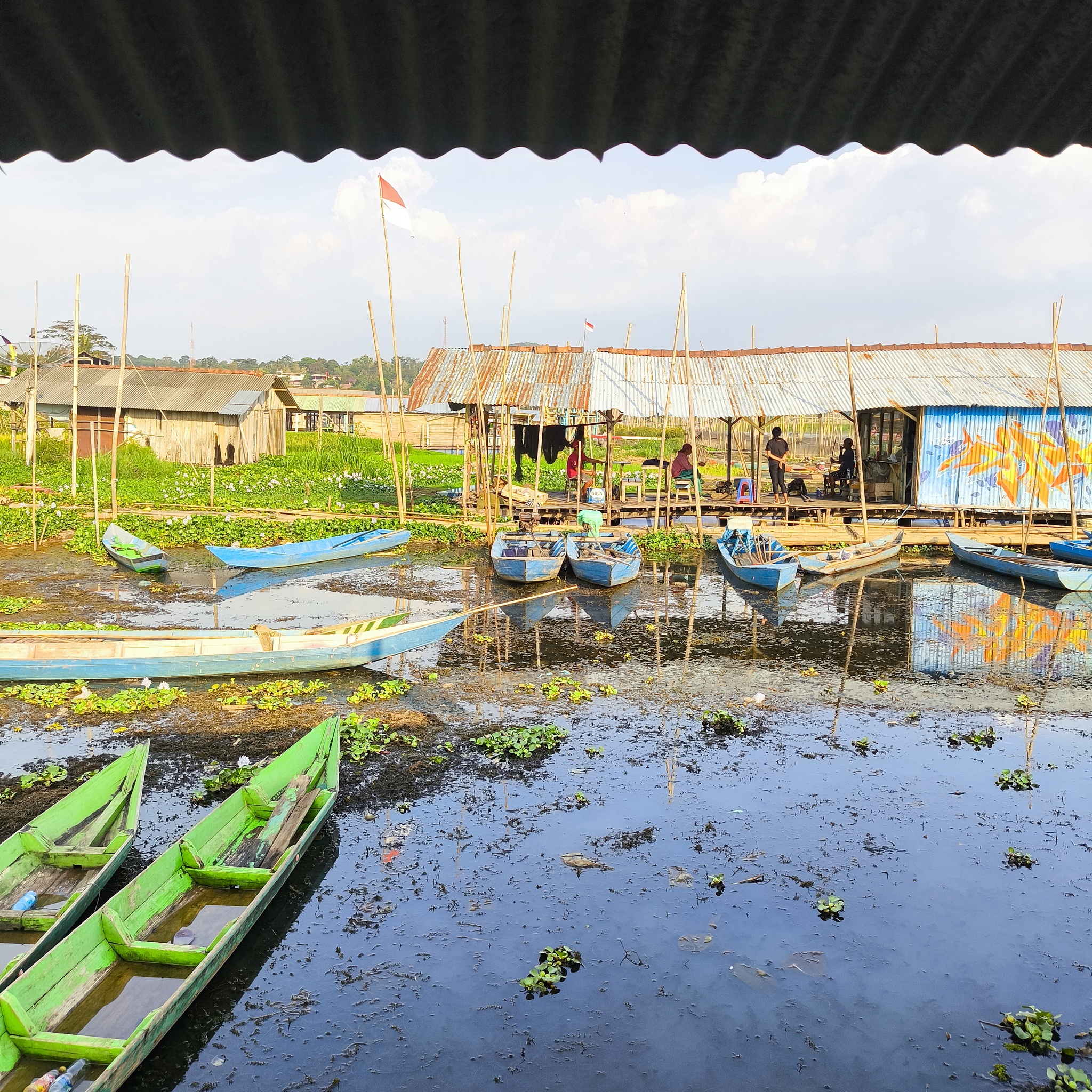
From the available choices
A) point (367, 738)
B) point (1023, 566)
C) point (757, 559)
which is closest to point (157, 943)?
point (367, 738)

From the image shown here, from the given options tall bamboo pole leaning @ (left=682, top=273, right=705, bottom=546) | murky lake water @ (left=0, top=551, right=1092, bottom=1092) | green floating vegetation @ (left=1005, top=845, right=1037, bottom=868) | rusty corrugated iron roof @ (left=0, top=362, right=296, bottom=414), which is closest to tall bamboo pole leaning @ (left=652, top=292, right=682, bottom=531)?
tall bamboo pole leaning @ (left=682, top=273, right=705, bottom=546)

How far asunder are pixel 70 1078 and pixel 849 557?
665 inches

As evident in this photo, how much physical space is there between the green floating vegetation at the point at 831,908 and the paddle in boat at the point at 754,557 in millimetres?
10448

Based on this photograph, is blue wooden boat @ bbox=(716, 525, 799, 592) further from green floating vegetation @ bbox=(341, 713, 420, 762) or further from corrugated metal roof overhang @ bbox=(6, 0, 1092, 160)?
corrugated metal roof overhang @ bbox=(6, 0, 1092, 160)

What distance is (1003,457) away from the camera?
2203 centimetres

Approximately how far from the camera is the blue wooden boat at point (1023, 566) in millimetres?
17281

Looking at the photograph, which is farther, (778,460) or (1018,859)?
(778,460)

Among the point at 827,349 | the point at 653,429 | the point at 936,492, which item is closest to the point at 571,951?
the point at 936,492

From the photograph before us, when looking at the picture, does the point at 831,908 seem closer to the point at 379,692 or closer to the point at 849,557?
the point at 379,692

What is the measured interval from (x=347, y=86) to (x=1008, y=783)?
8.60m

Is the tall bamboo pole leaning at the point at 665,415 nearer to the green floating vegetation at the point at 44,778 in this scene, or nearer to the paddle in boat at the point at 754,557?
the paddle in boat at the point at 754,557

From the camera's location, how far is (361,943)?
615cm

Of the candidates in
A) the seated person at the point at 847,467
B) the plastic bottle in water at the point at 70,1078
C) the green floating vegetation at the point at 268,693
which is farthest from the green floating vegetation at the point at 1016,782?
the seated person at the point at 847,467

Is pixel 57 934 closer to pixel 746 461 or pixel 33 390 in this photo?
pixel 33 390
